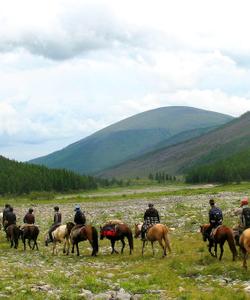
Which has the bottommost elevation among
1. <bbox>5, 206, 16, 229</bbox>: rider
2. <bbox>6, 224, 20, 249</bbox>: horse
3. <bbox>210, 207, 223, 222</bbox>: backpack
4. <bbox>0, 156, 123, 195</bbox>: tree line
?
<bbox>6, 224, 20, 249</bbox>: horse

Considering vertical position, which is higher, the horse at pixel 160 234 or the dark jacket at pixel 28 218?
the dark jacket at pixel 28 218

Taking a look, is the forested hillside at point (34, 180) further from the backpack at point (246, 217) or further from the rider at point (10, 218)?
the backpack at point (246, 217)

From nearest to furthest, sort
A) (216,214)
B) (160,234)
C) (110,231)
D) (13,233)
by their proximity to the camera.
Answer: (216,214), (160,234), (110,231), (13,233)

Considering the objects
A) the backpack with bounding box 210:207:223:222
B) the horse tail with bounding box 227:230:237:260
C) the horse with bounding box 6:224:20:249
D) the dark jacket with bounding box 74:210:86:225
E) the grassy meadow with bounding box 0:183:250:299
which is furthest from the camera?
the horse with bounding box 6:224:20:249

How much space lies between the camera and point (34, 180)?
557ft

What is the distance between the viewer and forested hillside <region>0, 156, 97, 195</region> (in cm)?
16262

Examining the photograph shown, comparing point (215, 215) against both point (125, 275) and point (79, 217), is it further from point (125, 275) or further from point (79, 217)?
point (79, 217)

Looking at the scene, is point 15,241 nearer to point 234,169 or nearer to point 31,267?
point 31,267

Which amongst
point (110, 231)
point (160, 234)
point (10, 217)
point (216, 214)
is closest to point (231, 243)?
point (216, 214)

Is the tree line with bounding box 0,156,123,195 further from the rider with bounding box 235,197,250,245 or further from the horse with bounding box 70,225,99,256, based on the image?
the rider with bounding box 235,197,250,245

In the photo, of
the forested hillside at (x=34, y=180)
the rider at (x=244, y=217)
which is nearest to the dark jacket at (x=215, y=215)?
the rider at (x=244, y=217)

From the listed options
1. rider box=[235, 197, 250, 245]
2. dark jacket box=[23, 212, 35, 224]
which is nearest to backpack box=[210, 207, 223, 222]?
rider box=[235, 197, 250, 245]

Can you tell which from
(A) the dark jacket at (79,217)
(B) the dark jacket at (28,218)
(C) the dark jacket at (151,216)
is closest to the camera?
(A) the dark jacket at (79,217)

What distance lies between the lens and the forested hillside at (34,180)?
534 ft
